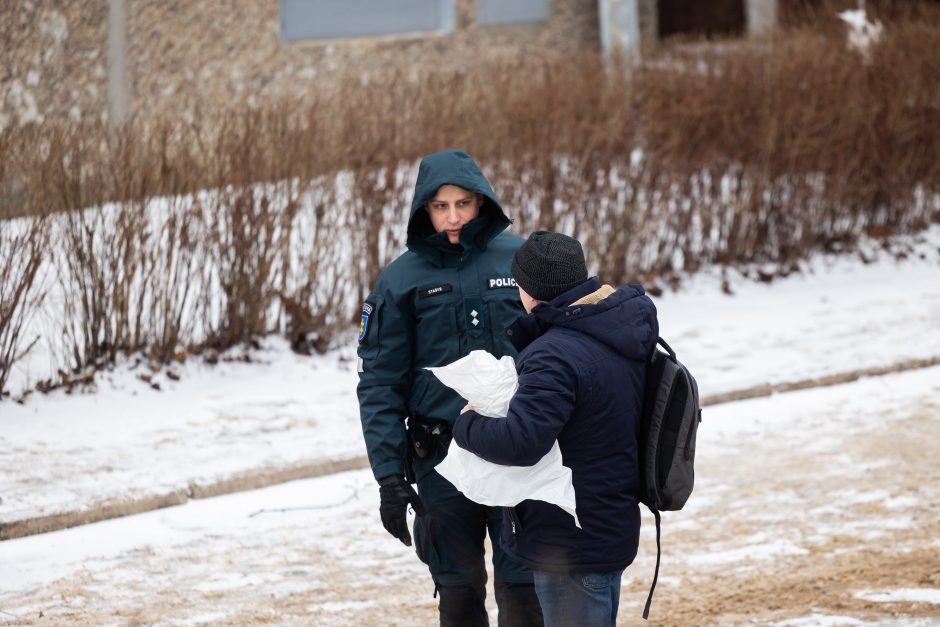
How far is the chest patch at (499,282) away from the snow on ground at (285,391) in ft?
10.4

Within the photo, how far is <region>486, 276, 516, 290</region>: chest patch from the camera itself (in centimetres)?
401

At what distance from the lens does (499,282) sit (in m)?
4.02

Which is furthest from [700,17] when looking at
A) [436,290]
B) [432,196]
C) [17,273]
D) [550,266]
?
[550,266]

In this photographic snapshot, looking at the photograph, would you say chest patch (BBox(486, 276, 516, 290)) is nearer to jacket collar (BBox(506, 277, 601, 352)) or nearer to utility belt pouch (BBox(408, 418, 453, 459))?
utility belt pouch (BBox(408, 418, 453, 459))

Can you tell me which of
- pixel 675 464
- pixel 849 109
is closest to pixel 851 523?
pixel 675 464

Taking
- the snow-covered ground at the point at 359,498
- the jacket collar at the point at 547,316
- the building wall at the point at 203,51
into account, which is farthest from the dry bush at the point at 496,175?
the jacket collar at the point at 547,316

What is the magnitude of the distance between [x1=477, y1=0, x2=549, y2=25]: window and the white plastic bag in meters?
11.9

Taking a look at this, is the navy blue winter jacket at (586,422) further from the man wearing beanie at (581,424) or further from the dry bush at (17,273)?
the dry bush at (17,273)

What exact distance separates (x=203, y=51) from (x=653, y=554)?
9.41 metres

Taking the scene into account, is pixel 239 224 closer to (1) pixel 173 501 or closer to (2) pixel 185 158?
(2) pixel 185 158

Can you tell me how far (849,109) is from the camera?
A: 36.8ft

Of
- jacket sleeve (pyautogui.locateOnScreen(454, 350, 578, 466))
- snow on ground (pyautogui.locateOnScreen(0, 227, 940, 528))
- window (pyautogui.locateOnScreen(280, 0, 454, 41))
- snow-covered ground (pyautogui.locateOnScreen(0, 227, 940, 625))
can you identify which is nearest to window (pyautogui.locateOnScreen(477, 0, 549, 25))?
window (pyautogui.locateOnScreen(280, 0, 454, 41))

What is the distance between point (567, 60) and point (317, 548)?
674cm

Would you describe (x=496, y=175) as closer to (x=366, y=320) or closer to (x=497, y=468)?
(x=366, y=320)
